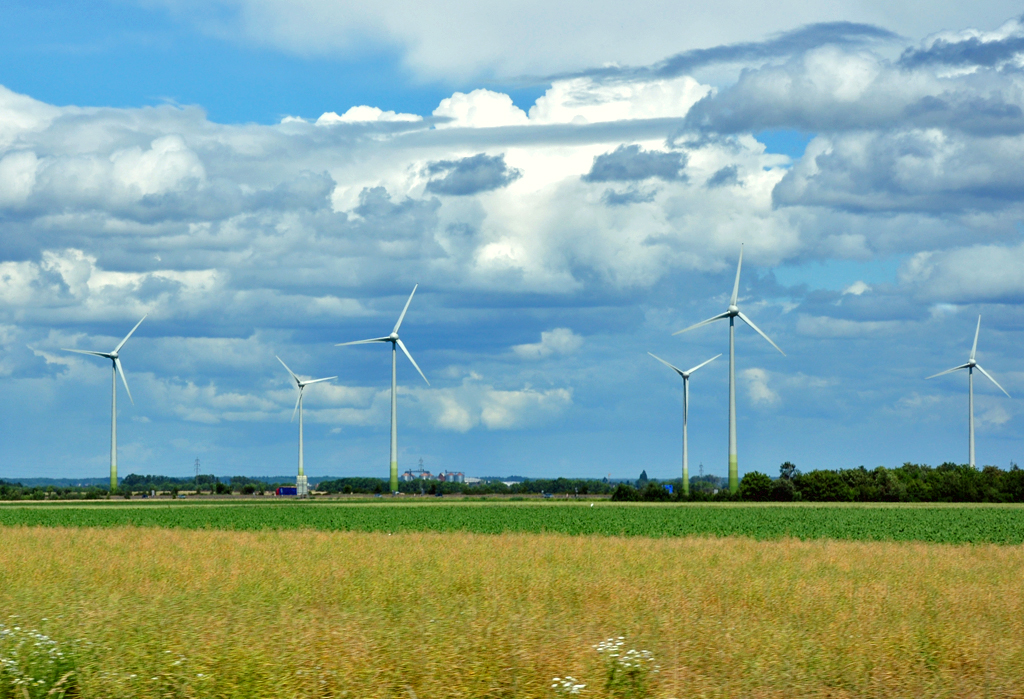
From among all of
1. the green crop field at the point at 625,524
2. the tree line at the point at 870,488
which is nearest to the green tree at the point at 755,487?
the tree line at the point at 870,488

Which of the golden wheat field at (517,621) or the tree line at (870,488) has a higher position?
the golden wheat field at (517,621)

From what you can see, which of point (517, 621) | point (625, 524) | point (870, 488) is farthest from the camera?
point (870, 488)

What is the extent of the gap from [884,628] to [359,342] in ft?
428

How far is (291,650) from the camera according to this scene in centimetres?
1606

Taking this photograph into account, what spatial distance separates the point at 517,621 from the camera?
1927cm

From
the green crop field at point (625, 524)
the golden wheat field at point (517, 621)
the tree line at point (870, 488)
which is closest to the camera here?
the golden wheat field at point (517, 621)

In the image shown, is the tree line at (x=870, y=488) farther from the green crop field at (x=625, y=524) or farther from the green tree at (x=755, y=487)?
the green crop field at (x=625, y=524)

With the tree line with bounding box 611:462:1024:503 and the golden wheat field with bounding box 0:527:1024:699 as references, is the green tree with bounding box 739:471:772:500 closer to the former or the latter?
the tree line with bounding box 611:462:1024:503

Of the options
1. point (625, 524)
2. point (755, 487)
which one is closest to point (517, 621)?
point (625, 524)

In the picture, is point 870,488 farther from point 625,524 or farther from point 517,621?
point 517,621

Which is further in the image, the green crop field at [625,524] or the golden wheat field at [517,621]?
the green crop field at [625,524]

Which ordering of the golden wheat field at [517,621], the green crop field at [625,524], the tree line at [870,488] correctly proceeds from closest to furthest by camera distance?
the golden wheat field at [517,621], the green crop field at [625,524], the tree line at [870,488]

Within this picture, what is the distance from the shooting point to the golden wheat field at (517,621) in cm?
1536

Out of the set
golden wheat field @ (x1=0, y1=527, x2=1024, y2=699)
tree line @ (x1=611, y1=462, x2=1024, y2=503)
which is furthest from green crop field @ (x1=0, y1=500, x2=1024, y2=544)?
tree line @ (x1=611, y1=462, x2=1024, y2=503)
